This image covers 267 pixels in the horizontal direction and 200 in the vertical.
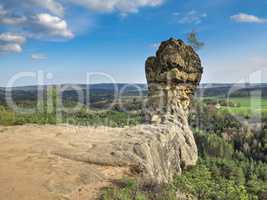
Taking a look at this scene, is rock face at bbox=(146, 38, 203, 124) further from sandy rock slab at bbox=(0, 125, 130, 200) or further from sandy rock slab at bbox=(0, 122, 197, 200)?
sandy rock slab at bbox=(0, 125, 130, 200)

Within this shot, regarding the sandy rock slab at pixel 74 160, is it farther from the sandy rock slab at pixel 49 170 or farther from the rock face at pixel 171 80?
the rock face at pixel 171 80

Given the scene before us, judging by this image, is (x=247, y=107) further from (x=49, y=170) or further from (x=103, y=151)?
(x=49, y=170)

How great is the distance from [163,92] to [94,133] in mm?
7708

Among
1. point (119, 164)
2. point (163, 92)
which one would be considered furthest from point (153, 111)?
point (119, 164)

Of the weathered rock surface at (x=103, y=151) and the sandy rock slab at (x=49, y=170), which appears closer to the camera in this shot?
the sandy rock slab at (x=49, y=170)

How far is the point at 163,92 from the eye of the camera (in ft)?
68.8

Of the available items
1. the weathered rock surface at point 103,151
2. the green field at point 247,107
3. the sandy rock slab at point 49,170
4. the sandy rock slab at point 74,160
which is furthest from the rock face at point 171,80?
the green field at point 247,107

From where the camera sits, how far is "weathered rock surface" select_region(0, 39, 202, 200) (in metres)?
7.72

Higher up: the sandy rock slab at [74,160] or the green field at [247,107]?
the sandy rock slab at [74,160]

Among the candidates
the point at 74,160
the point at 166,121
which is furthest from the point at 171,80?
the point at 74,160

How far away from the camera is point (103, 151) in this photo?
10.7 meters

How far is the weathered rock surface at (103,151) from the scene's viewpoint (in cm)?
772

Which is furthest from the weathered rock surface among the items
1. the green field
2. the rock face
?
the green field

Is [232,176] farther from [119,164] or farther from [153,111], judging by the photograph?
[119,164]
